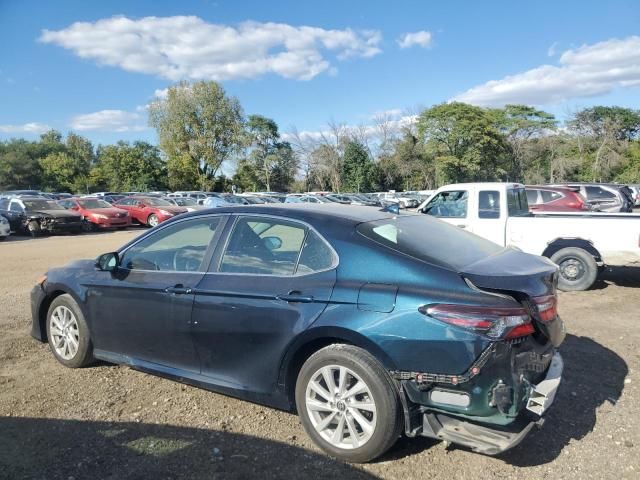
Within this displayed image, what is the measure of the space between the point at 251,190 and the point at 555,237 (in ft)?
205

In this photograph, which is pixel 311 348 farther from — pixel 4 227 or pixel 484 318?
pixel 4 227

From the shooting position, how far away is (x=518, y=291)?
121 inches

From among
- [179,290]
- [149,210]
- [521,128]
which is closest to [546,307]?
[179,290]

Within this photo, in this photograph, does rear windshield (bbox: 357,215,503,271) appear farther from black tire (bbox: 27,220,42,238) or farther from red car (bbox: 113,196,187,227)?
red car (bbox: 113,196,187,227)

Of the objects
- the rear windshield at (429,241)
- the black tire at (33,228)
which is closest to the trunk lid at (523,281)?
the rear windshield at (429,241)

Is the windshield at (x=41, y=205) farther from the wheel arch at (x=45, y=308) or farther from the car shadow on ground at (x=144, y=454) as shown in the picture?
the car shadow on ground at (x=144, y=454)

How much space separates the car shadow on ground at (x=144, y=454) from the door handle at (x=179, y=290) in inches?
39.0

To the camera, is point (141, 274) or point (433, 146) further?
point (433, 146)

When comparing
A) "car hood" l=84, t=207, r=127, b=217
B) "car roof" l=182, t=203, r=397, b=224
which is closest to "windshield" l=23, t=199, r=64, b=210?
"car hood" l=84, t=207, r=127, b=217

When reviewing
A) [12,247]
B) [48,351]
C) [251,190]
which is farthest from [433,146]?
[48,351]

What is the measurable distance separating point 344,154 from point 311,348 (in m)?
65.8

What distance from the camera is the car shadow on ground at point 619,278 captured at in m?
9.16

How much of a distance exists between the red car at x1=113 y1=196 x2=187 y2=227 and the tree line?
34.6m

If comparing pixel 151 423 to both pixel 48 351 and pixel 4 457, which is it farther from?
pixel 48 351
